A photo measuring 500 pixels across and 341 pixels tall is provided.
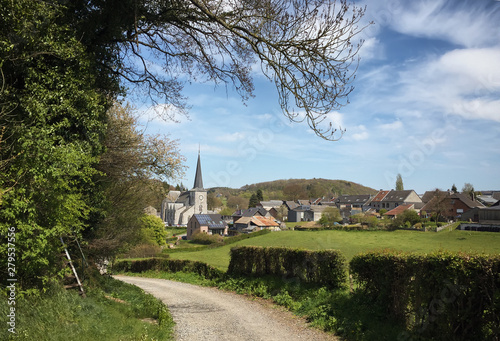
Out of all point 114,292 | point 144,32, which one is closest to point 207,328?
point 114,292

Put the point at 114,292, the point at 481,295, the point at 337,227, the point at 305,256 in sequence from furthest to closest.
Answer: the point at 337,227, the point at 305,256, the point at 114,292, the point at 481,295

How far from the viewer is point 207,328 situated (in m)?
8.08

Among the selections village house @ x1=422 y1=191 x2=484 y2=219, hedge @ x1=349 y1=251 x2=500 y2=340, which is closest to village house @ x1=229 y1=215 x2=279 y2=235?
village house @ x1=422 y1=191 x2=484 y2=219

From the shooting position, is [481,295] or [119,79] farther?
[119,79]

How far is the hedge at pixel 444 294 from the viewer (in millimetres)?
5553

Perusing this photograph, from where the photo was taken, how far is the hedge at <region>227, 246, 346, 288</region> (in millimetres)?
10594

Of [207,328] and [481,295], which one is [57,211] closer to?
[207,328]

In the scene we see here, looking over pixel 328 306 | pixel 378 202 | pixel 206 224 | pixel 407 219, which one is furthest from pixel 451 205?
pixel 328 306

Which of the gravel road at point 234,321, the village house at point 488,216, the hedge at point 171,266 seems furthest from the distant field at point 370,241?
the gravel road at point 234,321

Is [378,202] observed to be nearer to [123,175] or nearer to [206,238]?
[206,238]

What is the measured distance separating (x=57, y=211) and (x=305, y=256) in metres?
8.05

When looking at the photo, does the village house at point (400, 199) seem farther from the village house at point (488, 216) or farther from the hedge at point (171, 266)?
the hedge at point (171, 266)

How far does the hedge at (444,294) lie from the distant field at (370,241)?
1891cm

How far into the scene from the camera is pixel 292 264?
481 inches
